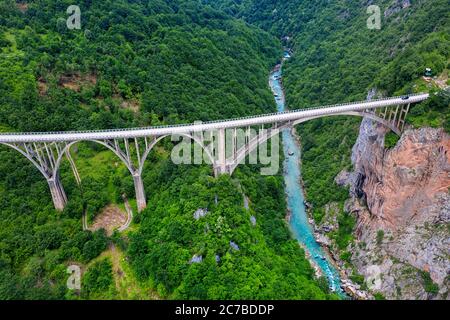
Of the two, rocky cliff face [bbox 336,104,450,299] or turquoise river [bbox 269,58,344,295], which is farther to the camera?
turquoise river [bbox 269,58,344,295]

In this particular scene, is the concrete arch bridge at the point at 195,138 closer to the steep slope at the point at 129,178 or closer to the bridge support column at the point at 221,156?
the bridge support column at the point at 221,156

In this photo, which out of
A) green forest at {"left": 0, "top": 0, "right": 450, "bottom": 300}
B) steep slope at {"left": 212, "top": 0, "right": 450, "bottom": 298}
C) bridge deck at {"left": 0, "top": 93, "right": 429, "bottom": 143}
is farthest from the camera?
steep slope at {"left": 212, "top": 0, "right": 450, "bottom": 298}

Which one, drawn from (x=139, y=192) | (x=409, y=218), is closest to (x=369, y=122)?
(x=409, y=218)

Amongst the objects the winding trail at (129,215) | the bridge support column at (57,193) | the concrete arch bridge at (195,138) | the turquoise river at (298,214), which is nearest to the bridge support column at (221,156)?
the concrete arch bridge at (195,138)

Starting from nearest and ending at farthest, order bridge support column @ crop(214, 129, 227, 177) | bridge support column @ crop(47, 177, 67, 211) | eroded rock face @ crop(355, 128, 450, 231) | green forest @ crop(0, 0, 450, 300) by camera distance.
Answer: green forest @ crop(0, 0, 450, 300) < eroded rock face @ crop(355, 128, 450, 231) < bridge support column @ crop(47, 177, 67, 211) < bridge support column @ crop(214, 129, 227, 177)

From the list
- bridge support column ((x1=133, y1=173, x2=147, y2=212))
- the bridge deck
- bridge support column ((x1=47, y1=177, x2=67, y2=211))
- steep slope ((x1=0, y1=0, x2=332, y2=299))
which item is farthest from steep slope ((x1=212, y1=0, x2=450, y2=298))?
bridge support column ((x1=47, y1=177, x2=67, y2=211))

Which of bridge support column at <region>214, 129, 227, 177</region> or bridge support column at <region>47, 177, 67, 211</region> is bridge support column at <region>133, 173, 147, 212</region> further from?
bridge support column at <region>214, 129, 227, 177</region>

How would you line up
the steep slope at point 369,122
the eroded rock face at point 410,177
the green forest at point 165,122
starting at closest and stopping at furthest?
the green forest at point 165,122 < the eroded rock face at point 410,177 < the steep slope at point 369,122
